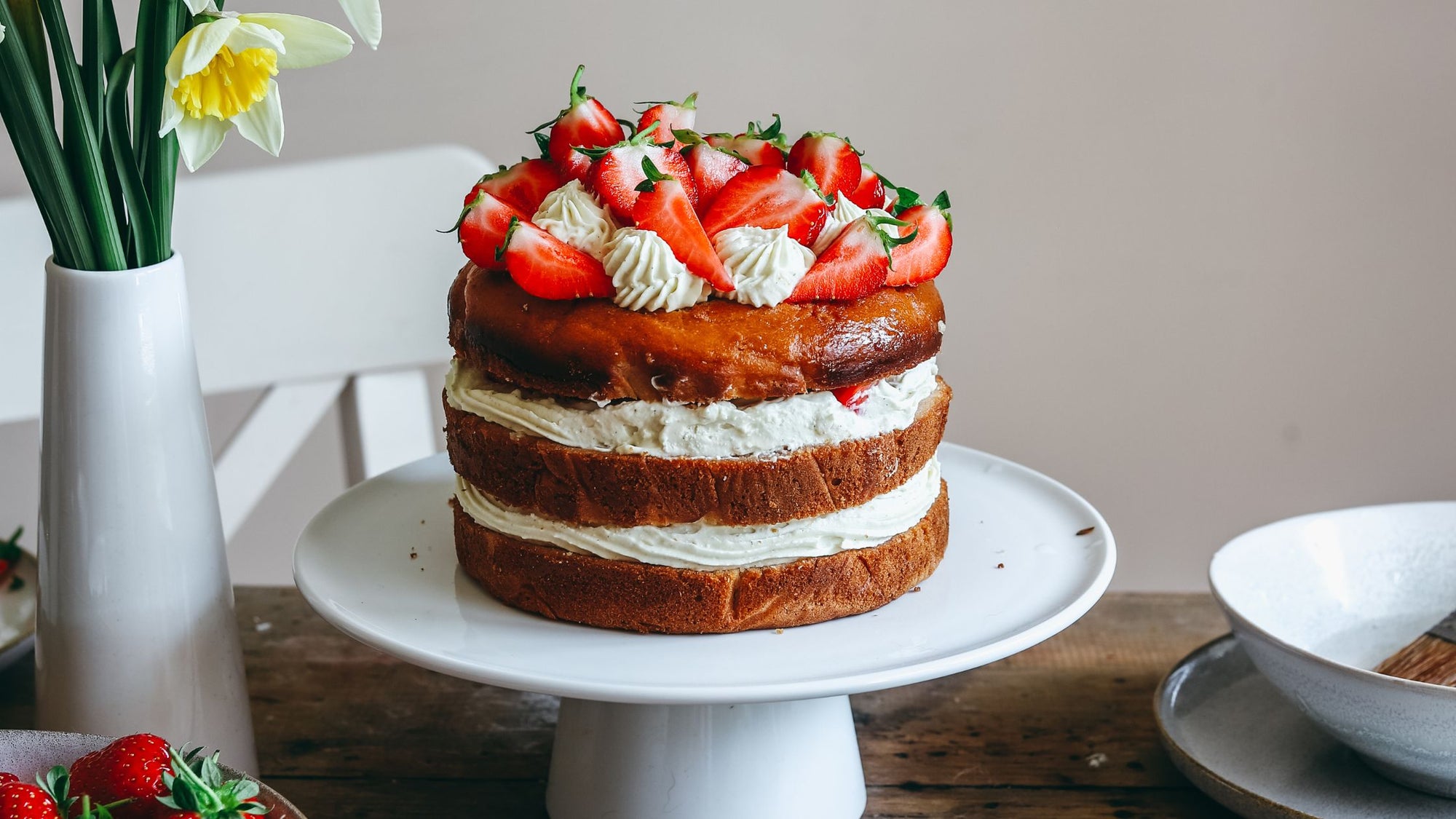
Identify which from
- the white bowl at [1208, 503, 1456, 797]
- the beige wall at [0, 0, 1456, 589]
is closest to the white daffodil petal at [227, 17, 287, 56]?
the white bowl at [1208, 503, 1456, 797]

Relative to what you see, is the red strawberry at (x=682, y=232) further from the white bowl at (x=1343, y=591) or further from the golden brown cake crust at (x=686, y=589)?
the white bowl at (x=1343, y=591)

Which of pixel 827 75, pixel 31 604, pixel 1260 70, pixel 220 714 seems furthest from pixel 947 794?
pixel 1260 70

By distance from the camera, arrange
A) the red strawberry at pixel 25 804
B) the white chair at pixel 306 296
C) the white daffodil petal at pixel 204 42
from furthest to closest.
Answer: the white chair at pixel 306 296 → the white daffodil petal at pixel 204 42 → the red strawberry at pixel 25 804

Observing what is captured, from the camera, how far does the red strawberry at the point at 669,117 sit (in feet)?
5.24

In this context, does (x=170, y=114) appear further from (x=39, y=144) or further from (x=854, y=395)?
(x=854, y=395)

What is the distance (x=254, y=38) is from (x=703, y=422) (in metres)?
0.56

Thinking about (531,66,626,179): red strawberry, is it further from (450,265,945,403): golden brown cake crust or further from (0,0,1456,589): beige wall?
(0,0,1456,589): beige wall

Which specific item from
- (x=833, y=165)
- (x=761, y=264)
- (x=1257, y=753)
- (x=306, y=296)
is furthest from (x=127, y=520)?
(x=1257, y=753)

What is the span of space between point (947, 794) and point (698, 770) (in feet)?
1.00

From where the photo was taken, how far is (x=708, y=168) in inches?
59.4

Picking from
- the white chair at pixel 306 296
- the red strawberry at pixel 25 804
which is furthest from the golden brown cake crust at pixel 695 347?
the white chair at pixel 306 296

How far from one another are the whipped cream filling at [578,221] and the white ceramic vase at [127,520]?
1.30 ft

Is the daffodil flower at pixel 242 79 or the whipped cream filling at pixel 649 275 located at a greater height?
the daffodil flower at pixel 242 79

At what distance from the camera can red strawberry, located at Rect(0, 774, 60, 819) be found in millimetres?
1078
